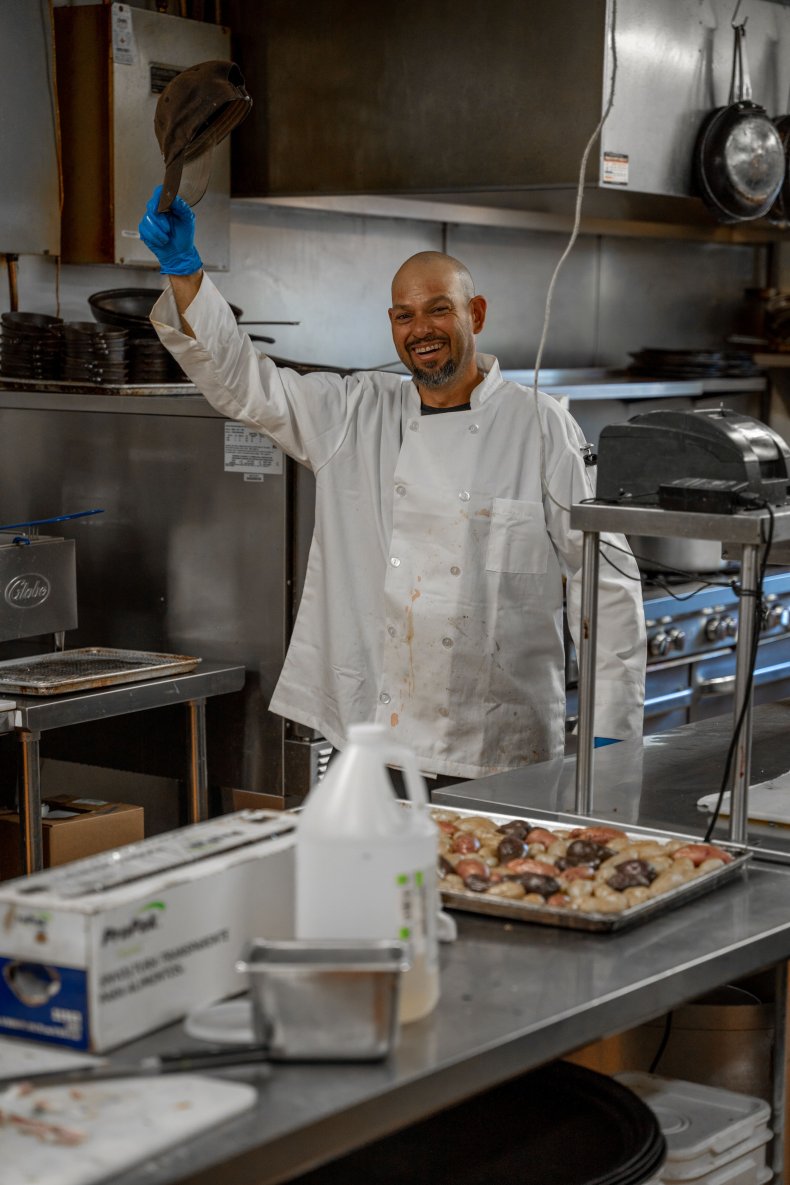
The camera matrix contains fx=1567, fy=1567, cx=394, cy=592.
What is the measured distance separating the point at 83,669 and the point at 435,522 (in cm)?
88

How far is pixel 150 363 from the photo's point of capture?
3.86 meters

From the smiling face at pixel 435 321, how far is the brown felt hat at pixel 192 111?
48 cm

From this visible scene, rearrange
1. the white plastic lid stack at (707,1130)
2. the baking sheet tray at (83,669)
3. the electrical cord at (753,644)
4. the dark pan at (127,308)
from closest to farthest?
the white plastic lid stack at (707,1130) → the electrical cord at (753,644) → the baking sheet tray at (83,669) → the dark pan at (127,308)

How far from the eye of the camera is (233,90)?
3057mm

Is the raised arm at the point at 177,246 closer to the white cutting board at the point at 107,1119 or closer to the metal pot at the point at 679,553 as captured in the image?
the white cutting board at the point at 107,1119

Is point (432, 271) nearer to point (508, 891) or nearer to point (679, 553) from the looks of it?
point (508, 891)

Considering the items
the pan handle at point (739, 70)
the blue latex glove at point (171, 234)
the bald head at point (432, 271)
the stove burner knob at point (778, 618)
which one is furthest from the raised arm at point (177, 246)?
the stove burner knob at point (778, 618)

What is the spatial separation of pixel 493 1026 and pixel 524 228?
4.47 m

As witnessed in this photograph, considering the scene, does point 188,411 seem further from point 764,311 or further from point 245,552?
point 764,311

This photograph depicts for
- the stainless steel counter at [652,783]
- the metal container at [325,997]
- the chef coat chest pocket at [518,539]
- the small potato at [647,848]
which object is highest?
the chef coat chest pocket at [518,539]

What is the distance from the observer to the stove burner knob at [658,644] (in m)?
4.64

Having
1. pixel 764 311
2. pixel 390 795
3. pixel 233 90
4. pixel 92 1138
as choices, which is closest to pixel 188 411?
pixel 233 90

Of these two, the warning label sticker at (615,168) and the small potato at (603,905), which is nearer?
the small potato at (603,905)

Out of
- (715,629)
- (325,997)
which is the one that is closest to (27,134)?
(715,629)
